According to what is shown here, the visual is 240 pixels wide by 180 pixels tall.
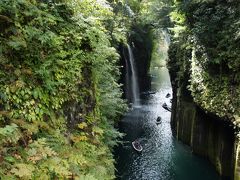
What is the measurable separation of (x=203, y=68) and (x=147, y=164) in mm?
7467

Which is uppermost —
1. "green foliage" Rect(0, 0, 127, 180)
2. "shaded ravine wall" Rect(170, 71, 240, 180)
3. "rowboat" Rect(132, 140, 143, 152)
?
"green foliage" Rect(0, 0, 127, 180)

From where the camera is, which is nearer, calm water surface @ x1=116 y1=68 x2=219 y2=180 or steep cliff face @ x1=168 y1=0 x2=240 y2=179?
steep cliff face @ x1=168 y1=0 x2=240 y2=179

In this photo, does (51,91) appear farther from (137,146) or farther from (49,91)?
(137,146)

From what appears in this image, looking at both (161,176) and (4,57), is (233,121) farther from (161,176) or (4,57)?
(4,57)

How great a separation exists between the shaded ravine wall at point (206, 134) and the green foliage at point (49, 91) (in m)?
10.6

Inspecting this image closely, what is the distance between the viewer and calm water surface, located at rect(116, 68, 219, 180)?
20.7 m

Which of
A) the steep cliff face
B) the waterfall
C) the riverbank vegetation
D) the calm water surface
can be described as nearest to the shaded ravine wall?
the steep cliff face

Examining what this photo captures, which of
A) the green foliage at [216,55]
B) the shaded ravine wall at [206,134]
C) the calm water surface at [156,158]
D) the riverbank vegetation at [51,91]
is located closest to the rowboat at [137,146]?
the calm water surface at [156,158]

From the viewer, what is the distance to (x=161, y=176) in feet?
67.0

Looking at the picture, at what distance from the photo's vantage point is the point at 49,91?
7.29 meters

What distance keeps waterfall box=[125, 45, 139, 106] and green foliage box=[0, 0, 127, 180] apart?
107 feet

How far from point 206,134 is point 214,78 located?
461cm

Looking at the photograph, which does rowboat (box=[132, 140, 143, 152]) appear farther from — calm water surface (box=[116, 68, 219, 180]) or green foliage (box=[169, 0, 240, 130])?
green foliage (box=[169, 0, 240, 130])

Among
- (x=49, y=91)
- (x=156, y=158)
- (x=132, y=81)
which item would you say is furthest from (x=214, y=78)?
(x=132, y=81)
